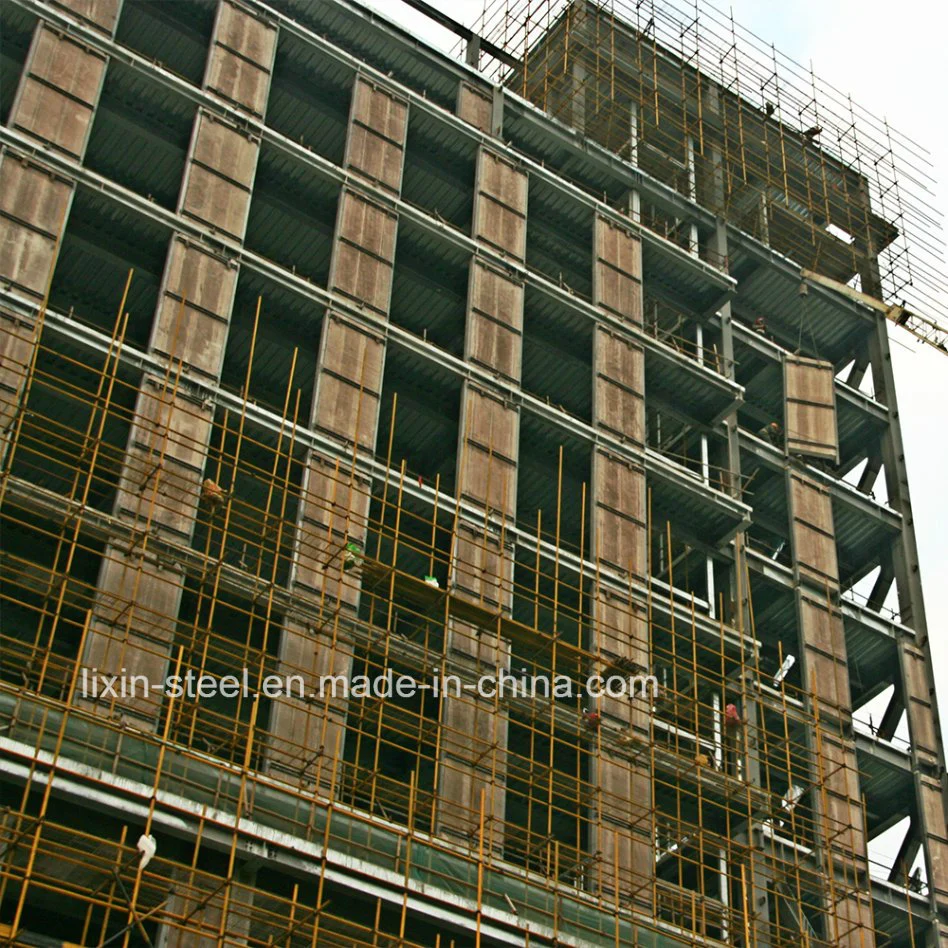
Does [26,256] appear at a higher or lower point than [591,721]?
higher

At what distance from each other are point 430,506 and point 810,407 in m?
18.2

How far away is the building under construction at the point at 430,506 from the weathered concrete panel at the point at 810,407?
→ 0.14 metres

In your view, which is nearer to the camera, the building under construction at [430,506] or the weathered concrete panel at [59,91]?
the building under construction at [430,506]

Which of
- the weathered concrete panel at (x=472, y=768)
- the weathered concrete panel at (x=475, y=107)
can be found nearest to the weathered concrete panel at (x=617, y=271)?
the weathered concrete panel at (x=475, y=107)

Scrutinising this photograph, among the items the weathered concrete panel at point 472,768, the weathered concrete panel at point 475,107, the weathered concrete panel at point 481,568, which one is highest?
the weathered concrete panel at point 475,107

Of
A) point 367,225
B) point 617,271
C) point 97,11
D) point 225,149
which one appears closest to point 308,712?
point 367,225

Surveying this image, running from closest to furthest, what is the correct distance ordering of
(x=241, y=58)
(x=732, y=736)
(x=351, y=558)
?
(x=351, y=558) < (x=732, y=736) < (x=241, y=58)

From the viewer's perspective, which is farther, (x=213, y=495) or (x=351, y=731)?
(x=351, y=731)

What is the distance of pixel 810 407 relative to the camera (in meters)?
55.9

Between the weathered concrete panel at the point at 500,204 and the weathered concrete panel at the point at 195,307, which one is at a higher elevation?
the weathered concrete panel at the point at 500,204

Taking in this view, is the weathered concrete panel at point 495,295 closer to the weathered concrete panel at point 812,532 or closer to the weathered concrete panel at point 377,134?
the weathered concrete panel at point 377,134

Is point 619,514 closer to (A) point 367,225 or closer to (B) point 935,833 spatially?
(A) point 367,225

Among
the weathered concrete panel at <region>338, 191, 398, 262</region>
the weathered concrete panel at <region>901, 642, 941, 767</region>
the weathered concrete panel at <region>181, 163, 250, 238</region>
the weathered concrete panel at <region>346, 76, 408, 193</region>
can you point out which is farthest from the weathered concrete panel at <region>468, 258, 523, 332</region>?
the weathered concrete panel at <region>901, 642, 941, 767</region>

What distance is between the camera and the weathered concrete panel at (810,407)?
54688 mm
